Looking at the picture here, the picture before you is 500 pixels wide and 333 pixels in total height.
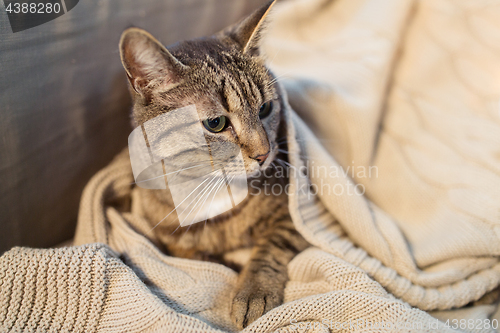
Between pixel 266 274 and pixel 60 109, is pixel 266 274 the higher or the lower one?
the lower one

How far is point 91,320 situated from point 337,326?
1.90 feet

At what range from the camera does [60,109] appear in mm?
883

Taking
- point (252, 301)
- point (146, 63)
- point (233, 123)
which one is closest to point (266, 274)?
point (252, 301)

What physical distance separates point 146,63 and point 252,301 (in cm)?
65

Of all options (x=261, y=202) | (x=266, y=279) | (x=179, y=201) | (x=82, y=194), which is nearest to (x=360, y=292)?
(x=266, y=279)

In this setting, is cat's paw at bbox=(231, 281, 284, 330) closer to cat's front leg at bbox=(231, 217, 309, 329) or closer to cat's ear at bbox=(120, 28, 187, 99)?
cat's front leg at bbox=(231, 217, 309, 329)

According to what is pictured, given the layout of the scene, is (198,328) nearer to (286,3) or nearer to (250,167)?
(250,167)

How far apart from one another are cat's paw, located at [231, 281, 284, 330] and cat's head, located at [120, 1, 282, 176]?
328 mm

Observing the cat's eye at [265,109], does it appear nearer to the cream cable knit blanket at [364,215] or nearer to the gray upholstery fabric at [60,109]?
the cream cable knit blanket at [364,215]

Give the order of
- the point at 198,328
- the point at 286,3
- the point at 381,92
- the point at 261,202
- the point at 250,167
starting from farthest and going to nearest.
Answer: the point at 286,3 < the point at 381,92 < the point at 261,202 < the point at 250,167 < the point at 198,328

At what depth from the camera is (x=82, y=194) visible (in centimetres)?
98

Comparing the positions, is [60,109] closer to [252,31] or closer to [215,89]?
[215,89]

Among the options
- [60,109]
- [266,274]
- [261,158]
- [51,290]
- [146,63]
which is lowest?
[266,274]

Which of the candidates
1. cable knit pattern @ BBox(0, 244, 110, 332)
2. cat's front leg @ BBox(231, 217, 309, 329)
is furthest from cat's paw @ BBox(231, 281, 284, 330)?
cable knit pattern @ BBox(0, 244, 110, 332)
